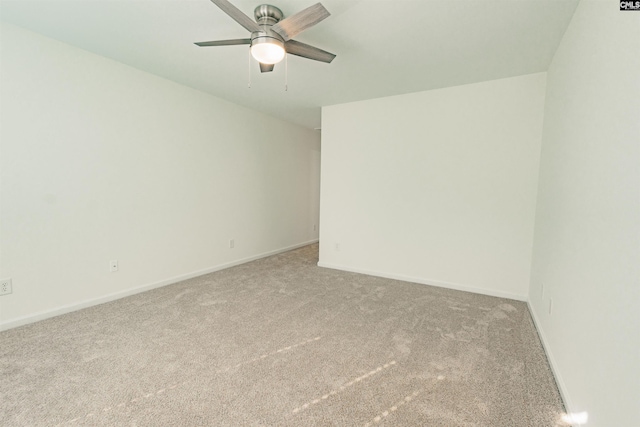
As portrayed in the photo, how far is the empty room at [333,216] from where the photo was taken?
1.35 meters

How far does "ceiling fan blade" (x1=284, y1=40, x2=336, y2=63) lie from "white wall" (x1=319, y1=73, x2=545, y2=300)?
1711mm

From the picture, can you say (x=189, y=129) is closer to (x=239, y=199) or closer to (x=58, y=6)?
(x=239, y=199)

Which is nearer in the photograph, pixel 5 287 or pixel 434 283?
pixel 5 287

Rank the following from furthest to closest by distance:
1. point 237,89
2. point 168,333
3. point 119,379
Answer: point 237,89
point 168,333
point 119,379


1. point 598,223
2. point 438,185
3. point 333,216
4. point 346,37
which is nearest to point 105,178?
point 346,37

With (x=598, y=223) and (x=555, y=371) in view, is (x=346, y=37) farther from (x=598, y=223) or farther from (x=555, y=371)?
(x=555, y=371)

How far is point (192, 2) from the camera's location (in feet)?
5.85

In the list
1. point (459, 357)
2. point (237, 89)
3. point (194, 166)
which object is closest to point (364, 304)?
point (459, 357)

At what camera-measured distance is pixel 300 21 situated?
5.32 ft

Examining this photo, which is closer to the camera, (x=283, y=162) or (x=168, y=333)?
(x=168, y=333)

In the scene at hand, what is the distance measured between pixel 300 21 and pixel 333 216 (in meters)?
2.69

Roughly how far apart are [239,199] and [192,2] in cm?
261

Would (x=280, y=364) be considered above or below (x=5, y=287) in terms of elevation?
below

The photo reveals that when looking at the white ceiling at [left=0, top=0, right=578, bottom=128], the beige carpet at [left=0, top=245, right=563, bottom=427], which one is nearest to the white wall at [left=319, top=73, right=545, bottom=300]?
the white ceiling at [left=0, top=0, right=578, bottom=128]
